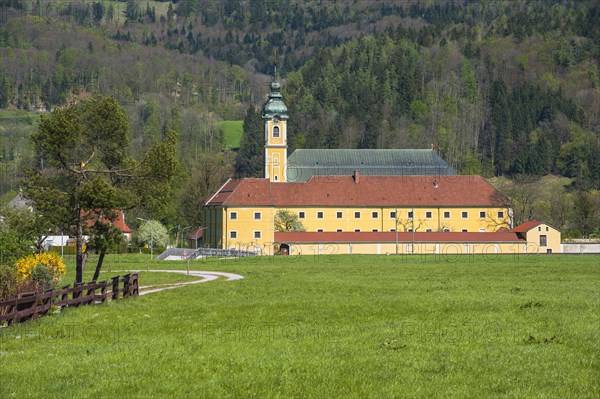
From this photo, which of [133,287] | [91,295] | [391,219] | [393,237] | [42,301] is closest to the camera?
[42,301]

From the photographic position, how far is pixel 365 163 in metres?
134

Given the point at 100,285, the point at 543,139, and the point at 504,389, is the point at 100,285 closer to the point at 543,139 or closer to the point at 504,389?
the point at 504,389

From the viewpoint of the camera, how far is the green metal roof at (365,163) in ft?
433

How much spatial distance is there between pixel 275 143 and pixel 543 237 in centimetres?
4272

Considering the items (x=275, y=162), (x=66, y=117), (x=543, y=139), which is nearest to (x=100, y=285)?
(x=66, y=117)

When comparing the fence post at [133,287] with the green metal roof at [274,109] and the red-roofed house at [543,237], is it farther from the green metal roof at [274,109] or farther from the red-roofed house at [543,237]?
the green metal roof at [274,109]

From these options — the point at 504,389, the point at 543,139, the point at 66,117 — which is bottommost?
the point at 504,389

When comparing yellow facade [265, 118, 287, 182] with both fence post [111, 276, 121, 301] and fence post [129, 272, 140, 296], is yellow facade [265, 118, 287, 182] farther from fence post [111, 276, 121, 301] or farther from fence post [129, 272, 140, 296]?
fence post [111, 276, 121, 301]

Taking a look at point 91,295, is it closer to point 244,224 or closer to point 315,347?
point 315,347

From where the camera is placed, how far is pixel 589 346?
69.3 feet

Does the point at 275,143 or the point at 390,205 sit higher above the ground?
the point at 275,143

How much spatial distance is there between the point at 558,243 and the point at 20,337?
76298 millimetres

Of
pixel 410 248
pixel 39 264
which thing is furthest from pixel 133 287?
pixel 410 248

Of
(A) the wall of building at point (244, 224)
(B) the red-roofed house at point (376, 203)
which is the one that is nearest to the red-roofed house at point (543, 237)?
(B) the red-roofed house at point (376, 203)
